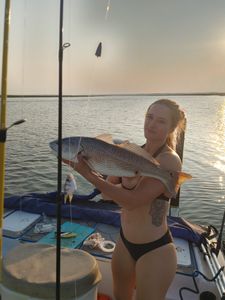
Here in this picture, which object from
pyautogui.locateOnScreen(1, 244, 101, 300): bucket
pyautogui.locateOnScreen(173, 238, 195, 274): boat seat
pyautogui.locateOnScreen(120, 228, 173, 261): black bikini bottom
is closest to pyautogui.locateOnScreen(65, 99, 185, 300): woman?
pyautogui.locateOnScreen(120, 228, 173, 261): black bikini bottom

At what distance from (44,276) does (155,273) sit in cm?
96

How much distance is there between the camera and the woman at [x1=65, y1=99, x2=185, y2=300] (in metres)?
2.99

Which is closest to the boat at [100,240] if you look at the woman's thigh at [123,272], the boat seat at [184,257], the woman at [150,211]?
the boat seat at [184,257]

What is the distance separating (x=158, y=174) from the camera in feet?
9.75

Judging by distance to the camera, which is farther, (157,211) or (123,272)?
(123,272)

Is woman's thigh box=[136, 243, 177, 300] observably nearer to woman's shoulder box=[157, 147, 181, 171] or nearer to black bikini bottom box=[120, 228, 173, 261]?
black bikini bottom box=[120, 228, 173, 261]

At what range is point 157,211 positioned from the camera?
3.16 meters

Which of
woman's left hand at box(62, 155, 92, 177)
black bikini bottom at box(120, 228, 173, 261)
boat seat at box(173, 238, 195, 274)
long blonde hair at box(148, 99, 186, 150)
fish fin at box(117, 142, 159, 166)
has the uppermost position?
long blonde hair at box(148, 99, 186, 150)

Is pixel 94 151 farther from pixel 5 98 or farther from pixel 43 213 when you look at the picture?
pixel 43 213

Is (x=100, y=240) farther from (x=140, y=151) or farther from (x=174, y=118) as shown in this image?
(x=174, y=118)

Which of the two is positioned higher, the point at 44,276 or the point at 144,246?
the point at 144,246

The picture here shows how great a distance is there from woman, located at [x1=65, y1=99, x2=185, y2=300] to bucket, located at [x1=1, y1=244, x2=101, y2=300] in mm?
412

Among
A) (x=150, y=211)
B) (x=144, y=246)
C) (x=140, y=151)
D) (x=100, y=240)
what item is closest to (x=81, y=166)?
(x=140, y=151)

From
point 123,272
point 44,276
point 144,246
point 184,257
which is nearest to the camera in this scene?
point 44,276
